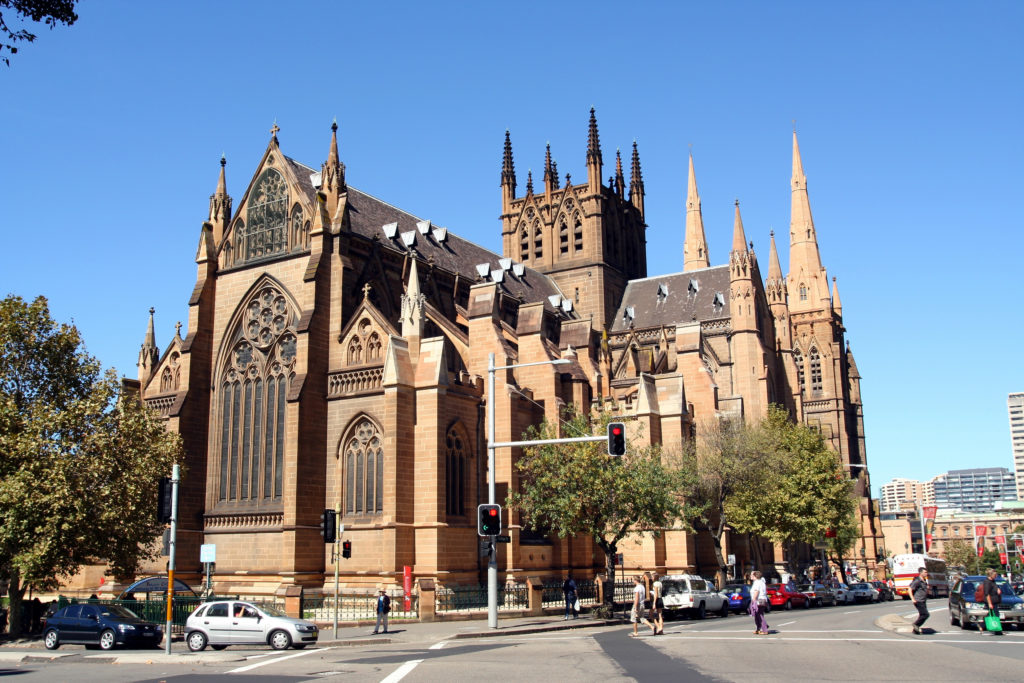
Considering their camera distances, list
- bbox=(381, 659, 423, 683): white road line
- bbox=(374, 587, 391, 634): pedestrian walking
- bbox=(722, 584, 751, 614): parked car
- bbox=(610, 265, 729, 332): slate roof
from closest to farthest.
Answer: bbox=(381, 659, 423, 683): white road line < bbox=(374, 587, 391, 634): pedestrian walking < bbox=(722, 584, 751, 614): parked car < bbox=(610, 265, 729, 332): slate roof

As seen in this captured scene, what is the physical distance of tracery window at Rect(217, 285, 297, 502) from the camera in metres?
39.6

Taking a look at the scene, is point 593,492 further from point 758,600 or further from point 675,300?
point 675,300

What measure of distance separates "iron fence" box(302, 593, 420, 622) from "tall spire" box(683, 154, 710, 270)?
219 feet

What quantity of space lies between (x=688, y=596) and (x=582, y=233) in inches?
1529

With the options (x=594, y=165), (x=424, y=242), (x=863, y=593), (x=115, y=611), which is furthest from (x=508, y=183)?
(x=115, y=611)

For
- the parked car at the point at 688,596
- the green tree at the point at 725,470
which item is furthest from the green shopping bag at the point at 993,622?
the green tree at the point at 725,470

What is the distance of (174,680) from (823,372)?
269 ft

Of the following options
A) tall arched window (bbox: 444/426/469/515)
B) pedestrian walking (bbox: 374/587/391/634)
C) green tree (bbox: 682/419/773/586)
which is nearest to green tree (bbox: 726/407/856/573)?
green tree (bbox: 682/419/773/586)

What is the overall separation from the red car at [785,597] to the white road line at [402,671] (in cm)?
2904

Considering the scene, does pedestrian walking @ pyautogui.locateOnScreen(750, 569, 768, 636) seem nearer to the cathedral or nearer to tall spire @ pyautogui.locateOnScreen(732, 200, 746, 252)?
the cathedral

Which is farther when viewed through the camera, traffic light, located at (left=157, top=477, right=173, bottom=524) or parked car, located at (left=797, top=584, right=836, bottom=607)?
parked car, located at (left=797, top=584, right=836, bottom=607)

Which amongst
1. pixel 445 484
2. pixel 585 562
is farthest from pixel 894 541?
pixel 445 484

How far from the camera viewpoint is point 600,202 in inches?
2749

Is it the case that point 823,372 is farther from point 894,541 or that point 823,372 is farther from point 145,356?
point 894,541
